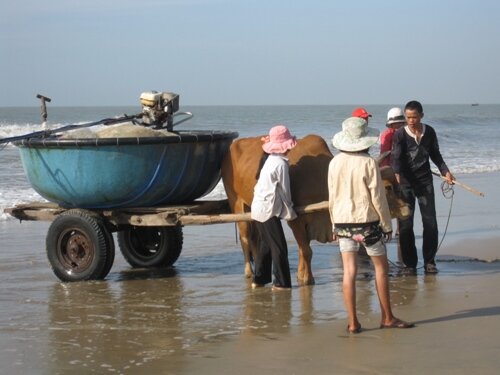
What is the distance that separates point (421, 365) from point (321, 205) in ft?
8.00

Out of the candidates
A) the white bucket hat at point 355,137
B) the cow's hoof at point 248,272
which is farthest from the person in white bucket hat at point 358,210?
the cow's hoof at point 248,272

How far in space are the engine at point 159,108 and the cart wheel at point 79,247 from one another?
1102 millimetres

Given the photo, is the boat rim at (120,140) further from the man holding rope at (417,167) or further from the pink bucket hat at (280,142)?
the man holding rope at (417,167)

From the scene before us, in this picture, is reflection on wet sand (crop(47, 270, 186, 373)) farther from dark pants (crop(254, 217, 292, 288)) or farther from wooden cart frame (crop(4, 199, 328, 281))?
dark pants (crop(254, 217, 292, 288))

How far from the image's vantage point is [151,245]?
10.3 metres

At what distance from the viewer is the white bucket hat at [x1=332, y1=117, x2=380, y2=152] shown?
6863 millimetres

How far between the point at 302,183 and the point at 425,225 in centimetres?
135

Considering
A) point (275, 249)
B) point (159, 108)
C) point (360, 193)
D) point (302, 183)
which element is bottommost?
point (275, 249)

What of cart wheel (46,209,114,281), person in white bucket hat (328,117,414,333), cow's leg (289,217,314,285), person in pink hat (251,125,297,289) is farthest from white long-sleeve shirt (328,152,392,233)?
cart wheel (46,209,114,281)

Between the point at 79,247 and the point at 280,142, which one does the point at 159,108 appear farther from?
the point at 280,142

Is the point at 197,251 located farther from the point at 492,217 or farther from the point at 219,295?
the point at 492,217

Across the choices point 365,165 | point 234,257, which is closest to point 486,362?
point 365,165

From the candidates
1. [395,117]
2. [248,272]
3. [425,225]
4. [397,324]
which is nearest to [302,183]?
[248,272]

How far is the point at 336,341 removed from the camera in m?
6.70
